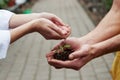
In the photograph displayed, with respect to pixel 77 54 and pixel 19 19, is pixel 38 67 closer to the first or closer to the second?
pixel 19 19

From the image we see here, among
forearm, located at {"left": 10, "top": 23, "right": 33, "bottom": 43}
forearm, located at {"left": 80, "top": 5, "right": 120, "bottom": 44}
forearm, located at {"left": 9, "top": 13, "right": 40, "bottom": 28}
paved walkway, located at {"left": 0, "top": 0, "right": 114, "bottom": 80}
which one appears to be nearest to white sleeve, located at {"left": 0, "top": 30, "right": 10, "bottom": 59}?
forearm, located at {"left": 10, "top": 23, "right": 33, "bottom": 43}

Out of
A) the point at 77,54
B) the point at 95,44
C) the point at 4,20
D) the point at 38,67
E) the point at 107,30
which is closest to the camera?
the point at 77,54

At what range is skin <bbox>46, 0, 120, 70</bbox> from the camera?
10.2 ft

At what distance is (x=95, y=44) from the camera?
3.25 metres

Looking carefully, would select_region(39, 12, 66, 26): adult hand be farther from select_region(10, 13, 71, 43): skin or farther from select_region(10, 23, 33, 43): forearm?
select_region(10, 23, 33, 43): forearm

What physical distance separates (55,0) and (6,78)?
863 inches

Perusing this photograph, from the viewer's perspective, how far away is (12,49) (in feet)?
33.1

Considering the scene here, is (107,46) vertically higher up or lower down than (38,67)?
higher up

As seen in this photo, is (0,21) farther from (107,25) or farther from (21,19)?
(107,25)

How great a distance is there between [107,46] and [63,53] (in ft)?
1.20

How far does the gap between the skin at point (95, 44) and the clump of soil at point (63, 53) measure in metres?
0.03

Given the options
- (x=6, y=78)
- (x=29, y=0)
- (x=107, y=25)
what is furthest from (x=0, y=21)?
(x=29, y=0)

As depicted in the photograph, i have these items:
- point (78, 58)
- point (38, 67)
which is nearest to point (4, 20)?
point (78, 58)

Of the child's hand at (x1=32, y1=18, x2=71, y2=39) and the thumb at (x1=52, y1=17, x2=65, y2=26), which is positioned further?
the thumb at (x1=52, y1=17, x2=65, y2=26)
